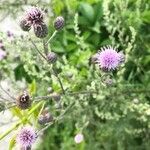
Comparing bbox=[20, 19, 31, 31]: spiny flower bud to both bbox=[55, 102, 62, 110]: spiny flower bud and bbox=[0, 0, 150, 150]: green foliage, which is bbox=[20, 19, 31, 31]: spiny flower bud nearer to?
bbox=[0, 0, 150, 150]: green foliage

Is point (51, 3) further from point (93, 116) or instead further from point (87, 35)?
point (93, 116)

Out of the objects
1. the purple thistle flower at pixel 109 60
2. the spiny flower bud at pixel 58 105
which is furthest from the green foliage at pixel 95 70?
the purple thistle flower at pixel 109 60

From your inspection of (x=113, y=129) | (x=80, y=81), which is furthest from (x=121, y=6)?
(x=113, y=129)

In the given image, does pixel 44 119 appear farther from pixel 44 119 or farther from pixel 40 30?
pixel 40 30

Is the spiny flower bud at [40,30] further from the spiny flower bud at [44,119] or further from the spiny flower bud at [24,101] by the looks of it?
the spiny flower bud at [44,119]

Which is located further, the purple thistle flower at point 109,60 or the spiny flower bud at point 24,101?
the purple thistle flower at point 109,60
